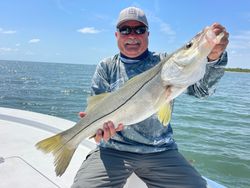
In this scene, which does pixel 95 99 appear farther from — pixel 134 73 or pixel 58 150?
pixel 134 73

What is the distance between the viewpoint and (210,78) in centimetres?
317


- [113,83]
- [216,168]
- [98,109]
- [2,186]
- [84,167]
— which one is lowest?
[216,168]

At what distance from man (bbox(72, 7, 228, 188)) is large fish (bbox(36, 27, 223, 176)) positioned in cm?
13

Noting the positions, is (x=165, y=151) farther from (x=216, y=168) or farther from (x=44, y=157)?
(x=216, y=168)

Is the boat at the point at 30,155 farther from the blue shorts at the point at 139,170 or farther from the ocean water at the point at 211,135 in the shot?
the ocean water at the point at 211,135

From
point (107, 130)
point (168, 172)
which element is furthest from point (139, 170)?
point (107, 130)

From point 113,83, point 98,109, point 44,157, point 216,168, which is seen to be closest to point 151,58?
point 113,83

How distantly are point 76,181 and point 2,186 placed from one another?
98cm

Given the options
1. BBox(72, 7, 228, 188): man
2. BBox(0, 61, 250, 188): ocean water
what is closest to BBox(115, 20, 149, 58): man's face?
BBox(72, 7, 228, 188): man

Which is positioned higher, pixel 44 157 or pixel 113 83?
pixel 113 83

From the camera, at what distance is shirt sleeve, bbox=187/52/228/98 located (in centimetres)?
300

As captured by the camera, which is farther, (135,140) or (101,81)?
(101,81)

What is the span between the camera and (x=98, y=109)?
112 inches

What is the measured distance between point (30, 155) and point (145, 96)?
231 cm
